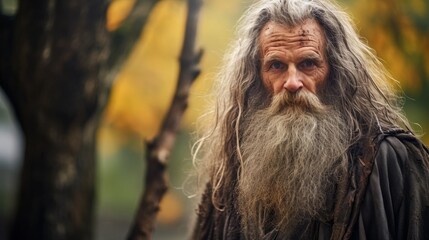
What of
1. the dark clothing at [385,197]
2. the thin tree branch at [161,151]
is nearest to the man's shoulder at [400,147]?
the dark clothing at [385,197]

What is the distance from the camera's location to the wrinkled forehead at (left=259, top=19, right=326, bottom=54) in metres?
2.36

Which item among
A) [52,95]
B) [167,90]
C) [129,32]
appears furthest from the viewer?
[167,90]

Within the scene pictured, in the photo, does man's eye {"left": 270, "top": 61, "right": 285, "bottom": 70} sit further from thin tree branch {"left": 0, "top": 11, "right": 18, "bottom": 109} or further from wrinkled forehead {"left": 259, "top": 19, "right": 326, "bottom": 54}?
thin tree branch {"left": 0, "top": 11, "right": 18, "bottom": 109}

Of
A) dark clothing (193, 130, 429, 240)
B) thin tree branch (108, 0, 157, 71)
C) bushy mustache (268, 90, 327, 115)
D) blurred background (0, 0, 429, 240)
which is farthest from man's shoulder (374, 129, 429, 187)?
thin tree branch (108, 0, 157, 71)

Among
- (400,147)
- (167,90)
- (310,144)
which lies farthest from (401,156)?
(167,90)

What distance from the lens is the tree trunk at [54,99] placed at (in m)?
3.46

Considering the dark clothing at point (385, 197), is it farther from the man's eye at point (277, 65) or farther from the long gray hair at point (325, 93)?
the man's eye at point (277, 65)

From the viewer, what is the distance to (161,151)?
3.56 meters

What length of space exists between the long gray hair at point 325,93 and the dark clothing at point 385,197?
10 centimetres

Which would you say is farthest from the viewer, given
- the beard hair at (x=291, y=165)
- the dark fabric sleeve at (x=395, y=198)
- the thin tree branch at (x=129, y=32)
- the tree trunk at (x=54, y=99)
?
the thin tree branch at (x=129, y=32)

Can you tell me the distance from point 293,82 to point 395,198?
517mm

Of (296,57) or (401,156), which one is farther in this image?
(296,57)

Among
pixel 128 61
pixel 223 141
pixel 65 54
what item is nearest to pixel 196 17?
pixel 128 61

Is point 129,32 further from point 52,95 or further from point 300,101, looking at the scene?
point 300,101
